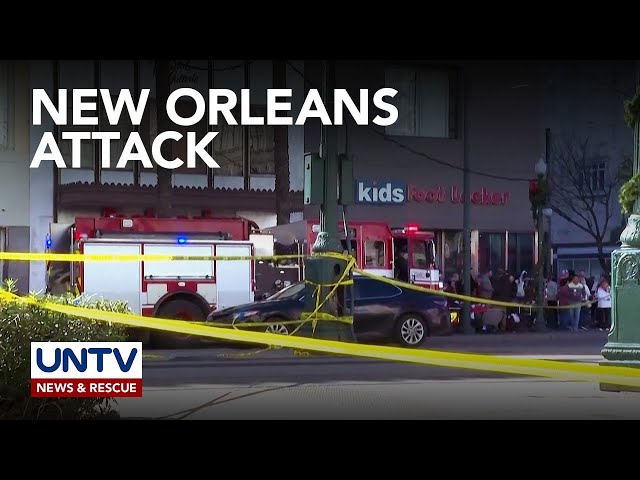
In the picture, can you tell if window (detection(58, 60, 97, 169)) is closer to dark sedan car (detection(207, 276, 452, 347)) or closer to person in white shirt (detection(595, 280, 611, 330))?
dark sedan car (detection(207, 276, 452, 347))

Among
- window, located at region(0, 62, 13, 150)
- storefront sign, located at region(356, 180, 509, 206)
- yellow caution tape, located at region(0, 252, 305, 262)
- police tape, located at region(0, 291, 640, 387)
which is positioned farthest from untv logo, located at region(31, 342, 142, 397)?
storefront sign, located at region(356, 180, 509, 206)

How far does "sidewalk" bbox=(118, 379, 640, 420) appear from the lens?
24.2 ft

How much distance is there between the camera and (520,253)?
38.5 ft

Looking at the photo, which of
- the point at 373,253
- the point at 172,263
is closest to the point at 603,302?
the point at 373,253

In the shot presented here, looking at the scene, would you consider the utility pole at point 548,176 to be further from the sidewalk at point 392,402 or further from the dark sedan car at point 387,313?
the sidewalk at point 392,402

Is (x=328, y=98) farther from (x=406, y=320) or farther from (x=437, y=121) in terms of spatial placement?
(x=406, y=320)

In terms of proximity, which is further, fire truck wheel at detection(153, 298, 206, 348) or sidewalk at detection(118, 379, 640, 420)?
fire truck wheel at detection(153, 298, 206, 348)

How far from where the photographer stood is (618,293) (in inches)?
310

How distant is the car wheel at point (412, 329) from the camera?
13398 millimetres

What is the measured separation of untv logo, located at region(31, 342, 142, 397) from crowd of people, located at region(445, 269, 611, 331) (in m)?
5.32

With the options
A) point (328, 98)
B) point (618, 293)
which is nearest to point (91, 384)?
point (328, 98)

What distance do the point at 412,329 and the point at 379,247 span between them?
78.0 inches

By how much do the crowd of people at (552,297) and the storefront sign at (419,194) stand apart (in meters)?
0.95

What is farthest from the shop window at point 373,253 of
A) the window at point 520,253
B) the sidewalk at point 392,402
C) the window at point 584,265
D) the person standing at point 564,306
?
the sidewalk at point 392,402
